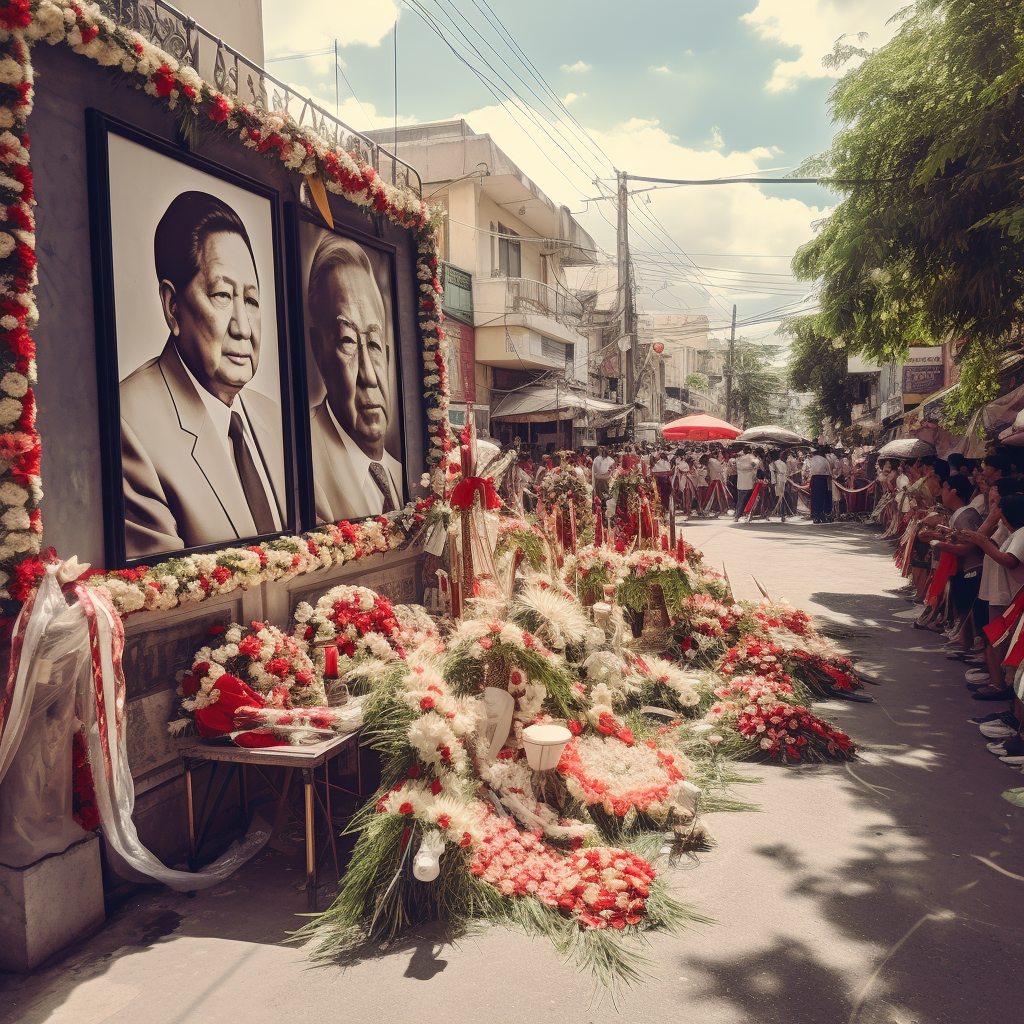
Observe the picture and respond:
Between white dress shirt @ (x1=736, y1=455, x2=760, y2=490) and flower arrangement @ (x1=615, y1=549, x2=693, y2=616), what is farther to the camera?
white dress shirt @ (x1=736, y1=455, x2=760, y2=490)

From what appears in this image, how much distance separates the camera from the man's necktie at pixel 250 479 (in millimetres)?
5273

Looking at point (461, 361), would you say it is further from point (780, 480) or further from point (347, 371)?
point (347, 371)

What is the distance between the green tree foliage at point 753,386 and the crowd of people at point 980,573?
183ft

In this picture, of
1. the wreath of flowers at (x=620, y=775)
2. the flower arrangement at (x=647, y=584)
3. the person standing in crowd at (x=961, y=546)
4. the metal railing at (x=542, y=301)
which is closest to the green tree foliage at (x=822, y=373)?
the metal railing at (x=542, y=301)

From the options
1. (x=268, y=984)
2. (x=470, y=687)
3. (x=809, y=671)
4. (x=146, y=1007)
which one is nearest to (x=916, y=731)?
(x=809, y=671)

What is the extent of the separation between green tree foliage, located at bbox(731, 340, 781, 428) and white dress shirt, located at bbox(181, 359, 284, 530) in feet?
204

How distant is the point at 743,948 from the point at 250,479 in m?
3.92

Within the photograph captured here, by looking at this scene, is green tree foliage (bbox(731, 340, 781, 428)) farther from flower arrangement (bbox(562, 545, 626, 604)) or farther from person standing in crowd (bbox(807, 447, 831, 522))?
flower arrangement (bbox(562, 545, 626, 604))

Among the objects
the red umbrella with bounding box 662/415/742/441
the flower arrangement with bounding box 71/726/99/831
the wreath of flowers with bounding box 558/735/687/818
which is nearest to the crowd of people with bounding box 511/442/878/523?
the red umbrella with bounding box 662/415/742/441

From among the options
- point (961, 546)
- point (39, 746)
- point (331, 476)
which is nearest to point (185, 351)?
point (331, 476)

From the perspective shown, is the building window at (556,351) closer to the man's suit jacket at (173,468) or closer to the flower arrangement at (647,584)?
the flower arrangement at (647,584)

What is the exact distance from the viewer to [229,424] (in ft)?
17.1

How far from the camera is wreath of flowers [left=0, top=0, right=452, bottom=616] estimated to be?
11.5 feet

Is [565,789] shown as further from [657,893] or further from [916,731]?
[916,731]
